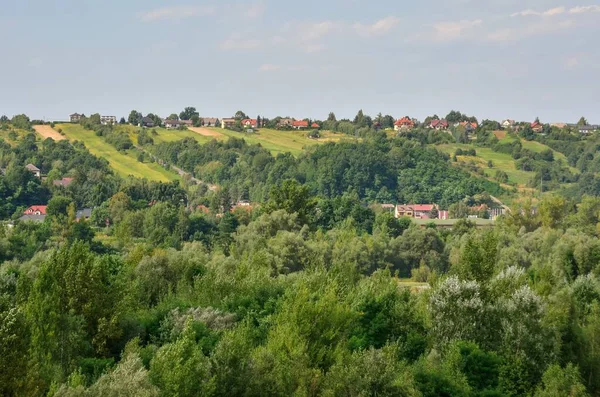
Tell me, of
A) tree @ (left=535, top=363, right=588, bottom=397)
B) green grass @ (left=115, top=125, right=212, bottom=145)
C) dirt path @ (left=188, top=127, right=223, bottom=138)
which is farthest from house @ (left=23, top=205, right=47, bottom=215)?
tree @ (left=535, top=363, right=588, bottom=397)

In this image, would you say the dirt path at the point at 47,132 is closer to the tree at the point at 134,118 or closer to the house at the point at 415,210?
the tree at the point at 134,118

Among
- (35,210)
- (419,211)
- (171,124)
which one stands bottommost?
(419,211)

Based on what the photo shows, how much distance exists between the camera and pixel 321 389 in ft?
102

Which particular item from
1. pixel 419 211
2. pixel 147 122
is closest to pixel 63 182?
pixel 419 211

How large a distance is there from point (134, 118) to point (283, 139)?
31.5 metres

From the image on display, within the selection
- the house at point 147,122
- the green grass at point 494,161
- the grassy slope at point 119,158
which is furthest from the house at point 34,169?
the green grass at point 494,161

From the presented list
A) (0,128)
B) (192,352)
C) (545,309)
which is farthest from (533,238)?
(0,128)

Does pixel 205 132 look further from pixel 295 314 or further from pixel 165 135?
pixel 295 314

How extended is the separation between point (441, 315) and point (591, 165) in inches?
5688

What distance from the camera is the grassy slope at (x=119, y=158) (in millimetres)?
145125

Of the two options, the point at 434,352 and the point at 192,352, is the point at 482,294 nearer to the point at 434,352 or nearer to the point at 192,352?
the point at 434,352

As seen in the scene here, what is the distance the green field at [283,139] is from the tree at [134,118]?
15041 millimetres

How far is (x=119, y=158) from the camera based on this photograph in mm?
154875

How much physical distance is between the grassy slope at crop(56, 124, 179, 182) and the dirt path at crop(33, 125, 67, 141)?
1.74 metres
